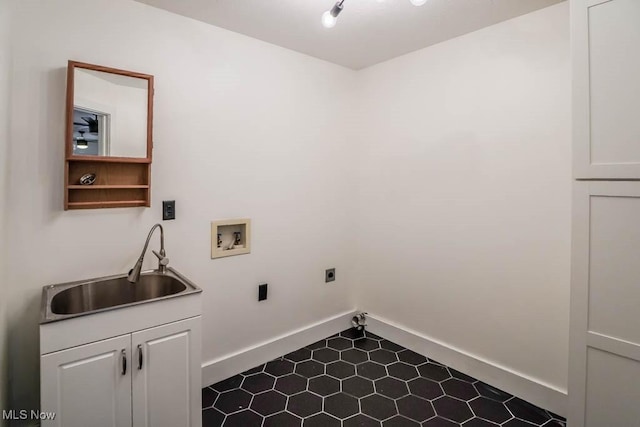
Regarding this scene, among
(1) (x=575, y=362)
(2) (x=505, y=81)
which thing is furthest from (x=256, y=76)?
(1) (x=575, y=362)

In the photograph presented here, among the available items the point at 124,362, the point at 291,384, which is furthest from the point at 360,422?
the point at 124,362

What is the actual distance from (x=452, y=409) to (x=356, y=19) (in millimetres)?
2359

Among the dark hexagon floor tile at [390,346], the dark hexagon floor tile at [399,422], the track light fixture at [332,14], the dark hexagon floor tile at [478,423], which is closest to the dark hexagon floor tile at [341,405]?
the dark hexagon floor tile at [399,422]

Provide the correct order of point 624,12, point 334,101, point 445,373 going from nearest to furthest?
point 624,12 < point 445,373 < point 334,101

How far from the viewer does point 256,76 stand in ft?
7.76

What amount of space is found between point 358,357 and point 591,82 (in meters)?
2.14

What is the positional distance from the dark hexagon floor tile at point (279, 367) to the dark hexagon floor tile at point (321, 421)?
0.48 metres

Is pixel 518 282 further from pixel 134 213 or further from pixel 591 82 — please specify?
pixel 134 213

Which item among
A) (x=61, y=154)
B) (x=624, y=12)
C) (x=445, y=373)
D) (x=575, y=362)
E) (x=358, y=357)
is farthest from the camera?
(x=358, y=357)

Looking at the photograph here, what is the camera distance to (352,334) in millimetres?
2957

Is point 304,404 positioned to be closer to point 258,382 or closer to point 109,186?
point 258,382

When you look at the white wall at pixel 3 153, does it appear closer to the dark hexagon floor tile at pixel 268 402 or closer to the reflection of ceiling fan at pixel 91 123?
the reflection of ceiling fan at pixel 91 123

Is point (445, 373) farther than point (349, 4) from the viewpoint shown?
Yes

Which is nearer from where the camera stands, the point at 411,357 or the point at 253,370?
the point at 253,370
